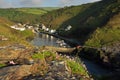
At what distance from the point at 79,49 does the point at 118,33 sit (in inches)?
1251

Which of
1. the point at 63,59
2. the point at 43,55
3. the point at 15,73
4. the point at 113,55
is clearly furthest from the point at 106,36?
the point at 15,73

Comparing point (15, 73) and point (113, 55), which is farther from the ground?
point (15, 73)

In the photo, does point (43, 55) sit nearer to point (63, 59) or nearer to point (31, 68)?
point (63, 59)

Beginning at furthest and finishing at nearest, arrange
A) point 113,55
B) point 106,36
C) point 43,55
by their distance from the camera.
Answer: point 106,36 < point 113,55 < point 43,55

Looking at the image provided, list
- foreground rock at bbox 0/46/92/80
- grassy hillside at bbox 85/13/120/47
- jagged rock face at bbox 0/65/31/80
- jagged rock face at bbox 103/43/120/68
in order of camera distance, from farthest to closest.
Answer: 1. grassy hillside at bbox 85/13/120/47
2. jagged rock face at bbox 103/43/120/68
3. foreground rock at bbox 0/46/92/80
4. jagged rock face at bbox 0/65/31/80

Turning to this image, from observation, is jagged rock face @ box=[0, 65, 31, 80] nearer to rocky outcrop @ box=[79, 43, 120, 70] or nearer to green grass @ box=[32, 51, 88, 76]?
green grass @ box=[32, 51, 88, 76]

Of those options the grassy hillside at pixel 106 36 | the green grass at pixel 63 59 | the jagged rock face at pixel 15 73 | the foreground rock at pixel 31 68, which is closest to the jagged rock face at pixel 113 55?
the grassy hillside at pixel 106 36

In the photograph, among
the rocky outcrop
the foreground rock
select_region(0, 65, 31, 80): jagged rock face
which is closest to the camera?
select_region(0, 65, 31, 80): jagged rock face

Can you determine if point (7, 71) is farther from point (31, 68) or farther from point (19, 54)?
point (19, 54)

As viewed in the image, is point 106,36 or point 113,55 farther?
point 106,36

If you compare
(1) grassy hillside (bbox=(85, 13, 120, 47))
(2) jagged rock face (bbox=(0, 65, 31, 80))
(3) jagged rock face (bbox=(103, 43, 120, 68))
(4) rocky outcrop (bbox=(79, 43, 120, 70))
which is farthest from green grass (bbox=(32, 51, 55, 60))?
(1) grassy hillside (bbox=(85, 13, 120, 47))

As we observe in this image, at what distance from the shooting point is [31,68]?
21000mm

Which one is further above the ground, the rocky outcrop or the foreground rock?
the foreground rock

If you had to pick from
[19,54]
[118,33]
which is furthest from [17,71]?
[118,33]
